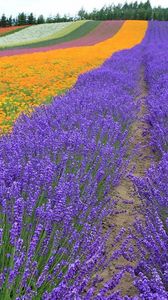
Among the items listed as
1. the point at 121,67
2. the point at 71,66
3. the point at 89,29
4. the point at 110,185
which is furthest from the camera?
the point at 89,29

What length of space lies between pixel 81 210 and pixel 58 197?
0.24 meters

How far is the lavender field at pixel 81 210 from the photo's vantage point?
1570 mm

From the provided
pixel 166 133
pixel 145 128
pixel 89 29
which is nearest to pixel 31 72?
pixel 145 128

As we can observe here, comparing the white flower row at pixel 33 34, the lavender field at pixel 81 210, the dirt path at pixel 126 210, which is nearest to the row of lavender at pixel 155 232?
the lavender field at pixel 81 210

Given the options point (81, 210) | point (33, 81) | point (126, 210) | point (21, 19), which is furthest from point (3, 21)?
point (81, 210)

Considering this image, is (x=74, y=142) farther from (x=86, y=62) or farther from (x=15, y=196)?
(x=86, y=62)

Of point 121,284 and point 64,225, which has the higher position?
point 64,225

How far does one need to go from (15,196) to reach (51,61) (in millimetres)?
10457

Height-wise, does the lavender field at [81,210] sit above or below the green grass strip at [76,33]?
above

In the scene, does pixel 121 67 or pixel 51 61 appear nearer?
pixel 121 67

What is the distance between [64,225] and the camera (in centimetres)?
193

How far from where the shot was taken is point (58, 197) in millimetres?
2039

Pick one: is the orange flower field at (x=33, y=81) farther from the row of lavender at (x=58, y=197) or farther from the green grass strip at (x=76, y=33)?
the green grass strip at (x=76, y=33)

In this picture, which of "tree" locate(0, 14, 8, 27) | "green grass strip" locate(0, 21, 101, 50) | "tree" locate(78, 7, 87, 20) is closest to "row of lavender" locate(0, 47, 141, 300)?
"green grass strip" locate(0, 21, 101, 50)
